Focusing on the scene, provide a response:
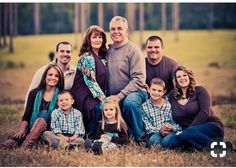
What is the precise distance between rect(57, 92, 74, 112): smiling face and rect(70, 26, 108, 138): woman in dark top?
95 millimetres

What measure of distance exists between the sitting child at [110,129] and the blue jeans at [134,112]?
0.09 metres

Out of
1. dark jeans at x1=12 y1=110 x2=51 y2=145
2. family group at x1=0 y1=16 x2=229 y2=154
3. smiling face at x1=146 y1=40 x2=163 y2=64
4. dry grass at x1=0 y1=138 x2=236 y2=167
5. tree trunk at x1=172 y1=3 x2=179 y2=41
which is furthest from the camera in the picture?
tree trunk at x1=172 y1=3 x2=179 y2=41

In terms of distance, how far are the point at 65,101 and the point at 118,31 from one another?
0.94 meters

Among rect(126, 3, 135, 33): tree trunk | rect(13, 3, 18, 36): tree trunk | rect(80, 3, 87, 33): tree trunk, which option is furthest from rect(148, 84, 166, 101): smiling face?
rect(13, 3, 18, 36): tree trunk

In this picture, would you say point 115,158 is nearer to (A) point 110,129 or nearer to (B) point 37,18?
(A) point 110,129

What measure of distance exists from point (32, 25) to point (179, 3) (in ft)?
5.81

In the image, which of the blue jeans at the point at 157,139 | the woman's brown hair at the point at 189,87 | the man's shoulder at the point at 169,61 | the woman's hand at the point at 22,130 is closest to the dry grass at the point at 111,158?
the blue jeans at the point at 157,139

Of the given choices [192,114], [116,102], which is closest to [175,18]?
[192,114]

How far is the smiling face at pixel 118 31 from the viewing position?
17.4ft

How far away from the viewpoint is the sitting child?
511 cm

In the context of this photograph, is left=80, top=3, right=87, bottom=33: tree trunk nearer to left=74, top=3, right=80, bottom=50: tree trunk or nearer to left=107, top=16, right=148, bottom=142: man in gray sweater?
left=74, top=3, right=80, bottom=50: tree trunk

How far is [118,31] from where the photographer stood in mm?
5309

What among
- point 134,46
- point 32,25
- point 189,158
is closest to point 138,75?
point 134,46

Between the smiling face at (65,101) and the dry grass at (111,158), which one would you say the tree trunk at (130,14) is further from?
the dry grass at (111,158)
